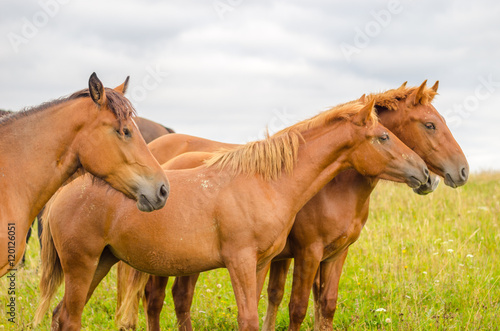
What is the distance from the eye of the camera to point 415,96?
556 centimetres

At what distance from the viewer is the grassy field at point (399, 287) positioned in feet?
19.5

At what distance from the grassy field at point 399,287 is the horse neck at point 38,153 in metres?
2.71

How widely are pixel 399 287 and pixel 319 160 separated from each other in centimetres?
275

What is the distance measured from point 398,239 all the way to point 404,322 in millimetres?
3186

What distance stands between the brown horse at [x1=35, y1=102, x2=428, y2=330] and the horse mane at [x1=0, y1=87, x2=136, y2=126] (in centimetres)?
93

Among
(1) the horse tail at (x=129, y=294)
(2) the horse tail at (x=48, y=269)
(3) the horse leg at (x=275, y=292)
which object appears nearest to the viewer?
(2) the horse tail at (x=48, y=269)

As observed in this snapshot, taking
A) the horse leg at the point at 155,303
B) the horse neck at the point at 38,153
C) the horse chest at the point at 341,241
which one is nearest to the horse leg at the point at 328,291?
the horse chest at the point at 341,241

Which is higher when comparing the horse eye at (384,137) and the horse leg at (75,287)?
the horse eye at (384,137)

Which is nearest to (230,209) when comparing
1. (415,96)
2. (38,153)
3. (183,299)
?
(38,153)

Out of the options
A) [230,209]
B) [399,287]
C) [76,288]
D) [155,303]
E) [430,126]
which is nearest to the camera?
[230,209]

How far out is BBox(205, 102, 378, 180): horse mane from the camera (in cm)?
477

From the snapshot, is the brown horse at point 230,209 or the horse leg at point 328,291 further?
the horse leg at point 328,291

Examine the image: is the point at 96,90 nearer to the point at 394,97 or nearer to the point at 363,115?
the point at 363,115

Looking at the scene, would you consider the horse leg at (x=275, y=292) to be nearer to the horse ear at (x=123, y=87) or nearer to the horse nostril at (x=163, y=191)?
the horse nostril at (x=163, y=191)
